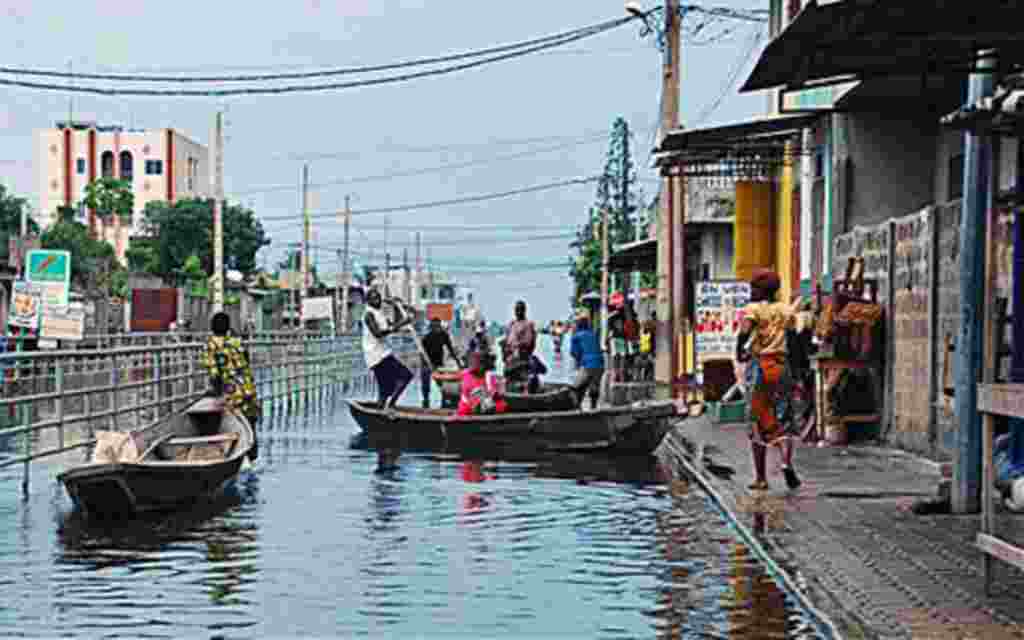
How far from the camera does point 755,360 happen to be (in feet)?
51.7

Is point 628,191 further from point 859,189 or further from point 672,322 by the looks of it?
point 859,189

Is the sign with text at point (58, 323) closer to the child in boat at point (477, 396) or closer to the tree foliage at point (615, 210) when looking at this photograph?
the child in boat at point (477, 396)

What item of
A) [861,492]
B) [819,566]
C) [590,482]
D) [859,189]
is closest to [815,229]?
[859,189]

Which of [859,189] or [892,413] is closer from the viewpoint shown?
[892,413]

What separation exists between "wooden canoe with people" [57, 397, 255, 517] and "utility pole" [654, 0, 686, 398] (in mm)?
15818

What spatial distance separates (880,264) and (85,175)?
123100 millimetres

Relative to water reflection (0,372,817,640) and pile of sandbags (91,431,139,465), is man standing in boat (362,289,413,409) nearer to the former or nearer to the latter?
water reflection (0,372,817,640)

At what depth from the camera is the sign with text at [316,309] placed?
7288cm

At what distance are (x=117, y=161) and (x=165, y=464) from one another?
125m

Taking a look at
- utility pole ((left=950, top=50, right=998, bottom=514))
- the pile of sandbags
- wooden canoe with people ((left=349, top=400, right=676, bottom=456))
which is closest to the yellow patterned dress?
wooden canoe with people ((left=349, top=400, right=676, bottom=456))

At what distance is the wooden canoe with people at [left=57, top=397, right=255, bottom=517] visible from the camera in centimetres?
1434

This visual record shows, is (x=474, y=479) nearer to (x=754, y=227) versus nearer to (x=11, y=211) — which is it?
(x=754, y=227)

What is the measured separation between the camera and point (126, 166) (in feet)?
448

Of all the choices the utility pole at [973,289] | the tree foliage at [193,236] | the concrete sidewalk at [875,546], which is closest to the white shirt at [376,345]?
the concrete sidewalk at [875,546]
